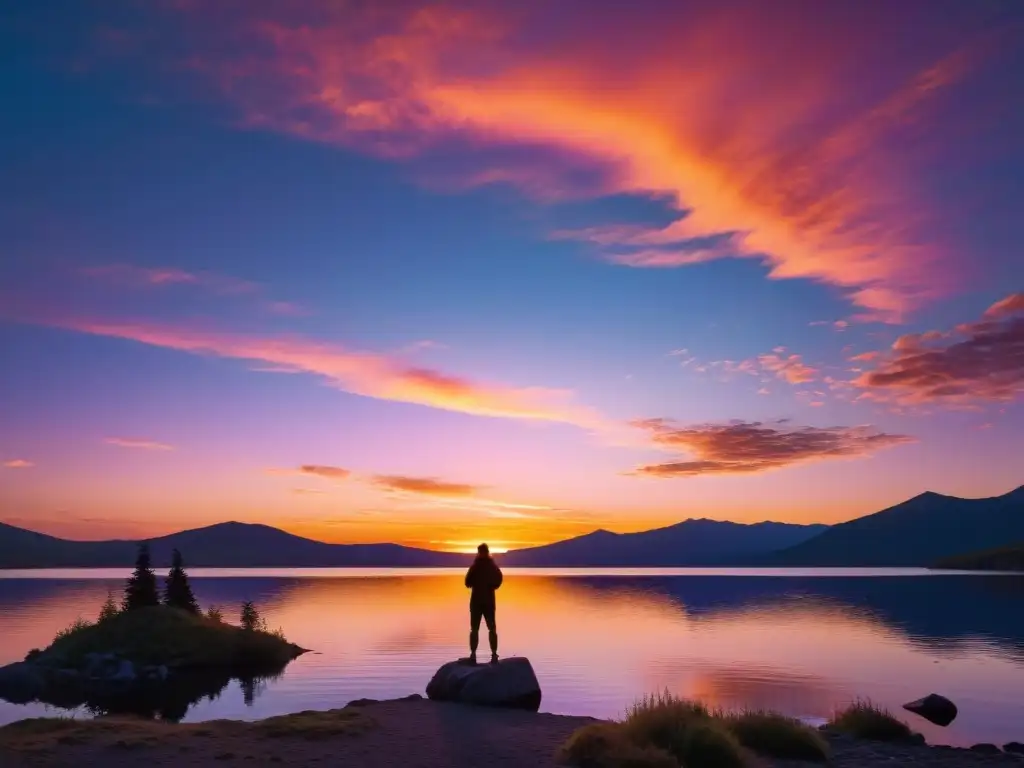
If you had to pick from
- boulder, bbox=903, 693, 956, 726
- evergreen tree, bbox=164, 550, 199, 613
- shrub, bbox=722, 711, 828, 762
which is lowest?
boulder, bbox=903, 693, 956, 726

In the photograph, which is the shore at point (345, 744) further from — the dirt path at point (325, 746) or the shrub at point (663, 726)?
the shrub at point (663, 726)

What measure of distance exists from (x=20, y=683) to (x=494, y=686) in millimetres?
31659

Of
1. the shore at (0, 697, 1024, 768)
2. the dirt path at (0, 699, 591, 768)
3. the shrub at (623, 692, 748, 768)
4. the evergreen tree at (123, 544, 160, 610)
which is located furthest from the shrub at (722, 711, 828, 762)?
the evergreen tree at (123, 544, 160, 610)

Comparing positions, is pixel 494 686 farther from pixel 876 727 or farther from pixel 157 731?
pixel 876 727

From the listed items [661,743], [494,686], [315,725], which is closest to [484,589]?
[494,686]

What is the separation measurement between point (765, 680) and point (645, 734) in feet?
105

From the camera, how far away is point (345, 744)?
20.1m

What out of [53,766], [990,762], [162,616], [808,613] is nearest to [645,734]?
[990,762]

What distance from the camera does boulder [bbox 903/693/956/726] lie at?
35125mm

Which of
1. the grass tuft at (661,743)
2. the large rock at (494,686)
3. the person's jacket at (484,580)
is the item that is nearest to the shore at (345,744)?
the grass tuft at (661,743)

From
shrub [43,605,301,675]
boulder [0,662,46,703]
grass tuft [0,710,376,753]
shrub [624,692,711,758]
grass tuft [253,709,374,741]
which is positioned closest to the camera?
shrub [624,692,711,758]

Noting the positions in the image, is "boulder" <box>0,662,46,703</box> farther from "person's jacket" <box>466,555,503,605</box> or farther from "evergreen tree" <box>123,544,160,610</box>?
"person's jacket" <box>466,555,503,605</box>

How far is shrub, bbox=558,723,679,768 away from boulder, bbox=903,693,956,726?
22.8 metres

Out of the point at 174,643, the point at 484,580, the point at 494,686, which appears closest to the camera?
the point at 494,686
